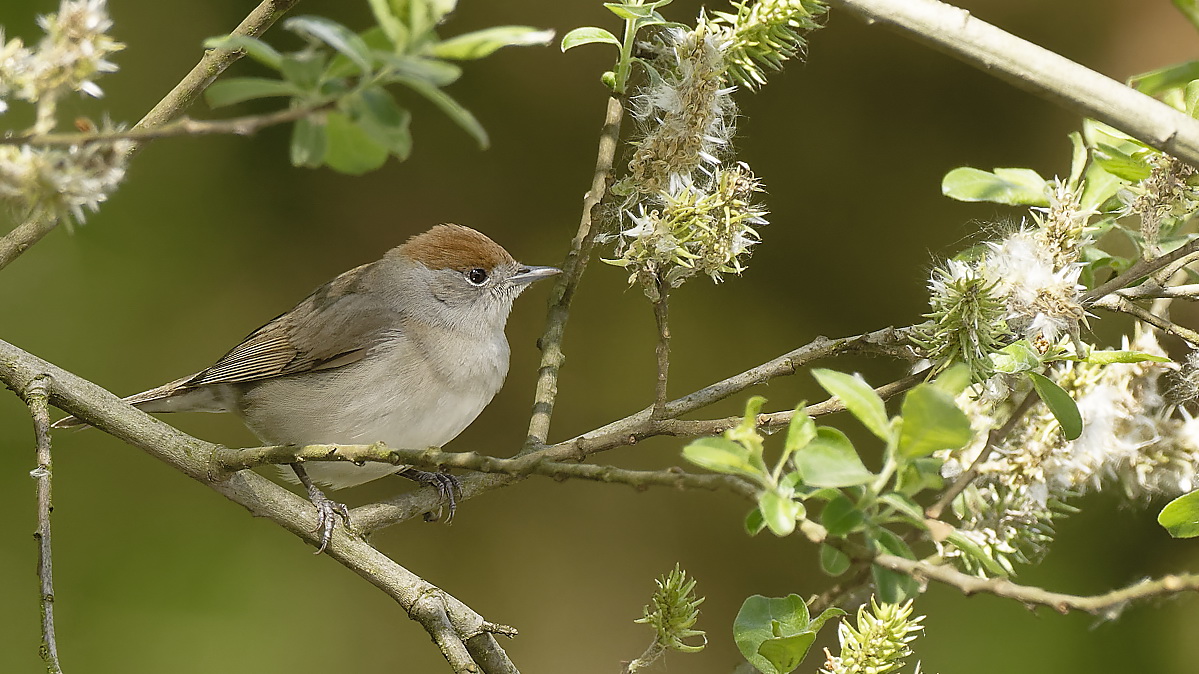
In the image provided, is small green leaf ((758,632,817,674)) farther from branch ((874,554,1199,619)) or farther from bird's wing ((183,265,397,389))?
bird's wing ((183,265,397,389))

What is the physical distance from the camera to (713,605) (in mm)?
3891

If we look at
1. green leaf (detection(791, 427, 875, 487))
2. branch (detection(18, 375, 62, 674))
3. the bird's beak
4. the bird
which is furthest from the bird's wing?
green leaf (detection(791, 427, 875, 487))

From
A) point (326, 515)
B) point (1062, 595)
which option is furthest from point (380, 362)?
point (1062, 595)

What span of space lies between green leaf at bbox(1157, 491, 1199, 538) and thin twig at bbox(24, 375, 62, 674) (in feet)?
5.34

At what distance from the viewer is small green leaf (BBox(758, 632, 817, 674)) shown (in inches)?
53.9

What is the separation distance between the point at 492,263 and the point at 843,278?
146 centimetres

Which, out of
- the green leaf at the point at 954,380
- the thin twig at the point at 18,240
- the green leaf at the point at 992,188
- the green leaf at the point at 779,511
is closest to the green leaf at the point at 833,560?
the green leaf at the point at 779,511

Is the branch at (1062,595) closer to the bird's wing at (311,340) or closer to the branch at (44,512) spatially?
the branch at (44,512)

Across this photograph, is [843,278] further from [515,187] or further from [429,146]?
[429,146]

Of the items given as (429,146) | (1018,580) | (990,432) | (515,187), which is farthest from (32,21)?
(1018,580)

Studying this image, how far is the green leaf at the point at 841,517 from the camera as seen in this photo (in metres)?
1.02

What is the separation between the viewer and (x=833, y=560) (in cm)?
113

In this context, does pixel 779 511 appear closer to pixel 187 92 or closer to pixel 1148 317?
pixel 1148 317

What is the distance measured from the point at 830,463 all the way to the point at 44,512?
54.1 inches
